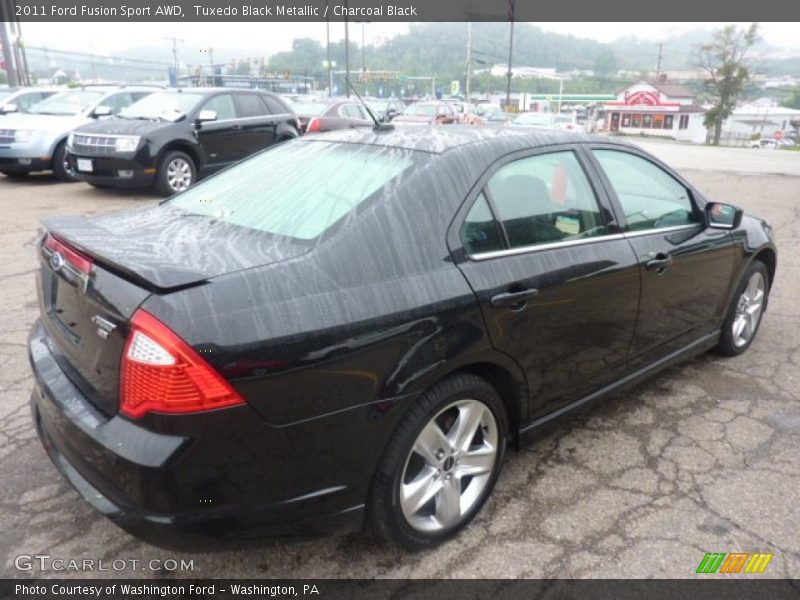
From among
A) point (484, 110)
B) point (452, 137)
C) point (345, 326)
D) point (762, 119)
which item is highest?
point (452, 137)

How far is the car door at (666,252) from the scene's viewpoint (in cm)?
312

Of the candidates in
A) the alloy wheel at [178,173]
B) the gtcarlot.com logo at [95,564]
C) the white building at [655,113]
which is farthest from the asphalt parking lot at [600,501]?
the white building at [655,113]

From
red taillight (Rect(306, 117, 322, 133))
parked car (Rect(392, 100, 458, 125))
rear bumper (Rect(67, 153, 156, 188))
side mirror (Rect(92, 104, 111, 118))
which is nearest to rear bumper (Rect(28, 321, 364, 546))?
rear bumper (Rect(67, 153, 156, 188))

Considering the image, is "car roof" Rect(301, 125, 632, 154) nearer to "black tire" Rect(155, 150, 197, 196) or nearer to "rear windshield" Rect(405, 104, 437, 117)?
"black tire" Rect(155, 150, 197, 196)

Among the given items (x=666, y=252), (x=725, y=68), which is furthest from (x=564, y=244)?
(x=725, y=68)

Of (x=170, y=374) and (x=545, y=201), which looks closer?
(x=170, y=374)

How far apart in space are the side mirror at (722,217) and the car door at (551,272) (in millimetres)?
852

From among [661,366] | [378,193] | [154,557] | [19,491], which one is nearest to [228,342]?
[378,193]

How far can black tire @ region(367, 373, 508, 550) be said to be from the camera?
2.15m

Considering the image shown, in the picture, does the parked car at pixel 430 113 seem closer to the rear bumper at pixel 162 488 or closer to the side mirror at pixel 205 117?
the side mirror at pixel 205 117

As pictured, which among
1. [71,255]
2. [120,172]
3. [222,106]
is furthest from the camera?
[222,106]

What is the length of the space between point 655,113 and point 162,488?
7840 cm

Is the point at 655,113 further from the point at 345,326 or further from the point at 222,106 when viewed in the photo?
the point at 345,326

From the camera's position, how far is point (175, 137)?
9.40 meters
